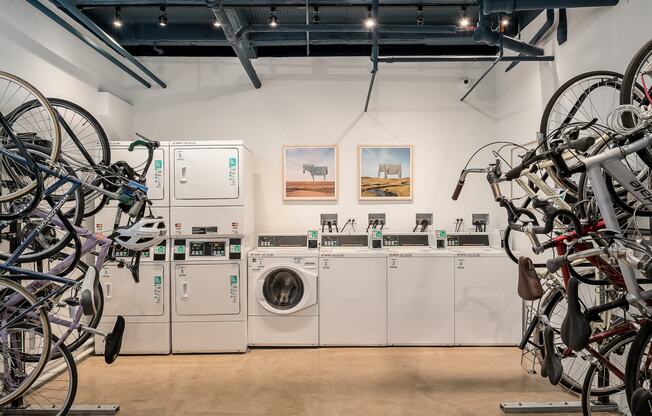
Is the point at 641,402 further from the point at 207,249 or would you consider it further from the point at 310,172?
the point at 310,172

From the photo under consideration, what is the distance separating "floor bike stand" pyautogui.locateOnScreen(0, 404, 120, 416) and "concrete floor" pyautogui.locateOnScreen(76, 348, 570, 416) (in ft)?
0.34

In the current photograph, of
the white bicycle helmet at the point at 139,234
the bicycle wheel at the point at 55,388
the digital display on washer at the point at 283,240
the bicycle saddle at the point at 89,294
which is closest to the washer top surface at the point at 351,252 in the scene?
the digital display on washer at the point at 283,240

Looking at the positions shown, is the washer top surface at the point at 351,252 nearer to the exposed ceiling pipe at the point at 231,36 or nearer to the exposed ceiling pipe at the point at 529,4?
the exposed ceiling pipe at the point at 231,36

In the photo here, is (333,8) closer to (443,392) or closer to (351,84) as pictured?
(351,84)

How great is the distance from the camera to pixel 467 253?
397 centimetres

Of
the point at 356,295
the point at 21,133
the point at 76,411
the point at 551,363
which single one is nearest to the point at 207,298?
the point at 76,411

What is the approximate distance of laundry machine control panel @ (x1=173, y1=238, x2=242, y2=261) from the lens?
3.89 meters

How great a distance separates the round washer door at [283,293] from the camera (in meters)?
3.91

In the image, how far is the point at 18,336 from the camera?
2443mm

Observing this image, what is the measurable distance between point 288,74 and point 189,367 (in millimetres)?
3659

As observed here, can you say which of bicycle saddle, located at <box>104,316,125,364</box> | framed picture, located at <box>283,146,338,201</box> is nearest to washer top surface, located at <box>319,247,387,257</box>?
framed picture, located at <box>283,146,338,201</box>

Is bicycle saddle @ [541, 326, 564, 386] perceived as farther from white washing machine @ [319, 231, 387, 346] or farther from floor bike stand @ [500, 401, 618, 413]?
white washing machine @ [319, 231, 387, 346]

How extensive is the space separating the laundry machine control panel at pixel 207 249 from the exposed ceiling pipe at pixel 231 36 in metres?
1.99

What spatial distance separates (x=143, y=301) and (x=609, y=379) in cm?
427
